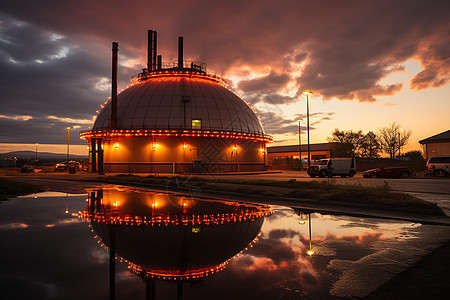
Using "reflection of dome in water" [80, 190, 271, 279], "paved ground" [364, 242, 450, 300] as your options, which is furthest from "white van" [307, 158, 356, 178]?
"paved ground" [364, 242, 450, 300]

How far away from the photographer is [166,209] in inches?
470

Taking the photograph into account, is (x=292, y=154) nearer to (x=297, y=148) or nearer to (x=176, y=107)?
(x=297, y=148)

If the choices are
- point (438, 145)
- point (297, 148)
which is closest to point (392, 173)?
point (438, 145)

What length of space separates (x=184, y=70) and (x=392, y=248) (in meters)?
49.2

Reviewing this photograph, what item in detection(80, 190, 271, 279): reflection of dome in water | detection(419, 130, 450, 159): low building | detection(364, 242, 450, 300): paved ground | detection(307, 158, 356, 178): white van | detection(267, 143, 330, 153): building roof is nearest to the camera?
detection(364, 242, 450, 300): paved ground

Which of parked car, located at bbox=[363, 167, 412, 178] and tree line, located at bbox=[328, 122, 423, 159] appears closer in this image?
parked car, located at bbox=[363, 167, 412, 178]

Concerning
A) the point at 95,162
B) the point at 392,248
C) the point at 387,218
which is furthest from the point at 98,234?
the point at 95,162

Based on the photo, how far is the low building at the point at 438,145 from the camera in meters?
45.9

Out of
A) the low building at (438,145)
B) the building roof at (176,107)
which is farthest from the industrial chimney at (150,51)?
the low building at (438,145)

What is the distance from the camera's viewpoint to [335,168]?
117 feet

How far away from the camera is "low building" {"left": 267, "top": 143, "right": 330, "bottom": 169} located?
69.1 metres

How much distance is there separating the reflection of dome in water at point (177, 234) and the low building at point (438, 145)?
1843 inches

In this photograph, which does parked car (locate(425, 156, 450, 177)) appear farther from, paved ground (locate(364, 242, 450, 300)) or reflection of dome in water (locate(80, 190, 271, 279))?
paved ground (locate(364, 242, 450, 300))

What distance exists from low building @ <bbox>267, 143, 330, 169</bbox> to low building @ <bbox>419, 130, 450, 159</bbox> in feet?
83.5
